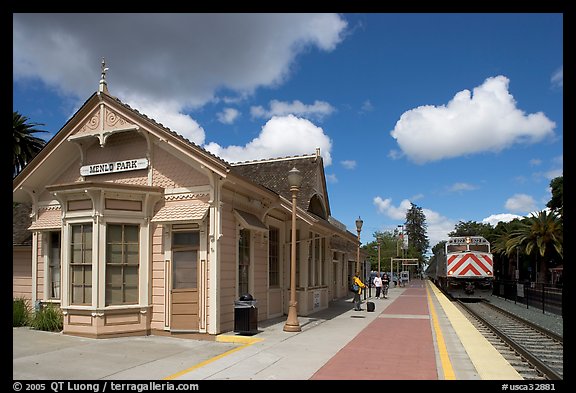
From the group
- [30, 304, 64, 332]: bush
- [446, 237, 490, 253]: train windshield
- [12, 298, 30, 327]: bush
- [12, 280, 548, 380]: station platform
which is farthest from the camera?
[446, 237, 490, 253]: train windshield

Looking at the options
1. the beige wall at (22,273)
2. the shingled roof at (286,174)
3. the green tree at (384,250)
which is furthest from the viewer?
the green tree at (384,250)

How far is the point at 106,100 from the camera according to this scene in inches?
503

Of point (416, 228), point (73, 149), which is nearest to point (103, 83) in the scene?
point (73, 149)

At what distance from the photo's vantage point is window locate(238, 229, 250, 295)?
43.4 feet

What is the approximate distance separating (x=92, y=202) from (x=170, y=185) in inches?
74.8

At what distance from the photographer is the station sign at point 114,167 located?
1279 centimetres

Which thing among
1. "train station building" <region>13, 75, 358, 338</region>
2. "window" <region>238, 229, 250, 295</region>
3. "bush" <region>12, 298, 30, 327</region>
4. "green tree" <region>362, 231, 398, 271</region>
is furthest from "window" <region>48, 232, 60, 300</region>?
"green tree" <region>362, 231, 398, 271</region>

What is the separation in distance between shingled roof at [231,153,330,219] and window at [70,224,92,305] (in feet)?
23.6

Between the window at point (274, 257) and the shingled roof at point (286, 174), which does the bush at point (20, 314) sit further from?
the shingled roof at point (286, 174)

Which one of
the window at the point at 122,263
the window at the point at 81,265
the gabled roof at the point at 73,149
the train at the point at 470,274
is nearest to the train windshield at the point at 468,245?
the train at the point at 470,274

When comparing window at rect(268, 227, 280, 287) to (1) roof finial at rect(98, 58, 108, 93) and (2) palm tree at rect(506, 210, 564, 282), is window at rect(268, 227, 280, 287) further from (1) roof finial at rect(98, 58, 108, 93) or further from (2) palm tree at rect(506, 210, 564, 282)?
(2) palm tree at rect(506, 210, 564, 282)

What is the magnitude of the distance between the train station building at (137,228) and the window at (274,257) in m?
1.12
